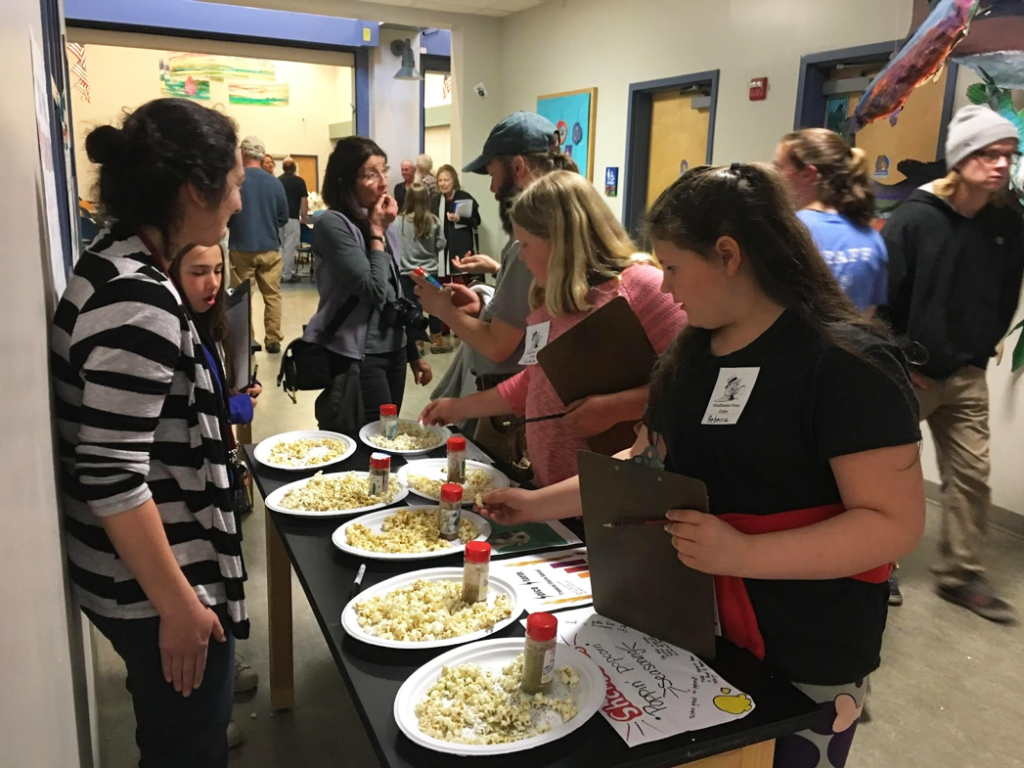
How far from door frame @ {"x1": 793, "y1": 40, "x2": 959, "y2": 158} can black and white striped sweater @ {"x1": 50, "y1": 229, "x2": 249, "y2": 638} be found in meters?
3.55

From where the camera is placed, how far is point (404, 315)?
2.69 meters

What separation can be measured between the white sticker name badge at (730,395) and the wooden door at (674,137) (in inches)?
162

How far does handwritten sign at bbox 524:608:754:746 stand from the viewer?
1022mm

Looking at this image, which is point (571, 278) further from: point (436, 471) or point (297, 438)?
point (297, 438)

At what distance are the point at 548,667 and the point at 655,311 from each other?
911mm

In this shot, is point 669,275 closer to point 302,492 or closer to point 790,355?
point 790,355

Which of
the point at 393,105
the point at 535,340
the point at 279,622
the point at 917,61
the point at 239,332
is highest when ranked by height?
the point at 393,105

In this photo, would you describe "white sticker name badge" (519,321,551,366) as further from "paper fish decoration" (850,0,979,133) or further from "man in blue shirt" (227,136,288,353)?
"man in blue shirt" (227,136,288,353)

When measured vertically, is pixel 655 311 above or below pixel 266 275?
above

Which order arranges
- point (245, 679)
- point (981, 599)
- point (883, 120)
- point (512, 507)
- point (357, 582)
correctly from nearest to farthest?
point (357, 582)
point (512, 507)
point (245, 679)
point (981, 599)
point (883, 120)

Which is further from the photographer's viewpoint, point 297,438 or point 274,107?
point 274,107

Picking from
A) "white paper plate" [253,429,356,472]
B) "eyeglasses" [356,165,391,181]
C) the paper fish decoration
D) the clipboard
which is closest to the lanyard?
"white paper plate" [253,429,356,472]

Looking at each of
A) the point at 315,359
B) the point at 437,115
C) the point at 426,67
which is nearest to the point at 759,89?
the point at 315,359

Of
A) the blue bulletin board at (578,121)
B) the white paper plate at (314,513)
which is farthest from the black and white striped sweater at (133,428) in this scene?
the blue bulletin board at (578,121)
